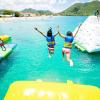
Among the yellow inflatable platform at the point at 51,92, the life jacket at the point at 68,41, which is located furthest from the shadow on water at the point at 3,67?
the yellow inflatable platform at the point at 51,92

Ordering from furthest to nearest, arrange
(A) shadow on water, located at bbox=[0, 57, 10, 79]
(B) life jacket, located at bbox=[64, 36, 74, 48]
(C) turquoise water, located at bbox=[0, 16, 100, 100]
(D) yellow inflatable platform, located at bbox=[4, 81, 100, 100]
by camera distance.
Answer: (A) shadow on water, located at bbox=[0, 57, 10, 79], (C) turquoise water, located at bbox=[0, 16, 100, 100], (B) life jacket, located at bbox=[64, 36, 74, 48], (D) yellow inflatable platform, located at bbox=[4, 81, 100, 100]

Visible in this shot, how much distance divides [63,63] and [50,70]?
7.66 ft

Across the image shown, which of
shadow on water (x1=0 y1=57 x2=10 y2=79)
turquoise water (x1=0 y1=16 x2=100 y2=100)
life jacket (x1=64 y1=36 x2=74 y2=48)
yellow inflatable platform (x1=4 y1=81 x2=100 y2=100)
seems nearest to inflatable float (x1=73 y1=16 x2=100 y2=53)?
turquoise water (x1=0 y1=16 x2=100 y2=100)

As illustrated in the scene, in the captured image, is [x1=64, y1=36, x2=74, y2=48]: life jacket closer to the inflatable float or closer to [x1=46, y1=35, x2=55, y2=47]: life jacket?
[x1=46, y1=35, x2=55, y2=47]: life jacket

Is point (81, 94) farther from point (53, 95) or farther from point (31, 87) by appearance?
point (31, 87)

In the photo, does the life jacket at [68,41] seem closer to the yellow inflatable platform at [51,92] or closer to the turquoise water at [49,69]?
the turquoise water at [49,69]

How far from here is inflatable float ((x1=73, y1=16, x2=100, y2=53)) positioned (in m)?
21.2

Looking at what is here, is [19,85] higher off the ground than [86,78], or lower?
higher

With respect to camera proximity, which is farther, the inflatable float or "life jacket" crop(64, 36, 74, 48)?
the inflatable float

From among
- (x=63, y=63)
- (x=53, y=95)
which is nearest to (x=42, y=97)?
(x=53, y=95)

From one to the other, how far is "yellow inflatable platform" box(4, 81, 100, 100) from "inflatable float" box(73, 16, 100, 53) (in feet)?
41.7

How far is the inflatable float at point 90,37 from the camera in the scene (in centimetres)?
2122

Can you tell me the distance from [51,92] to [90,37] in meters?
14.9

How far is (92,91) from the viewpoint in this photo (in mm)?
8570
